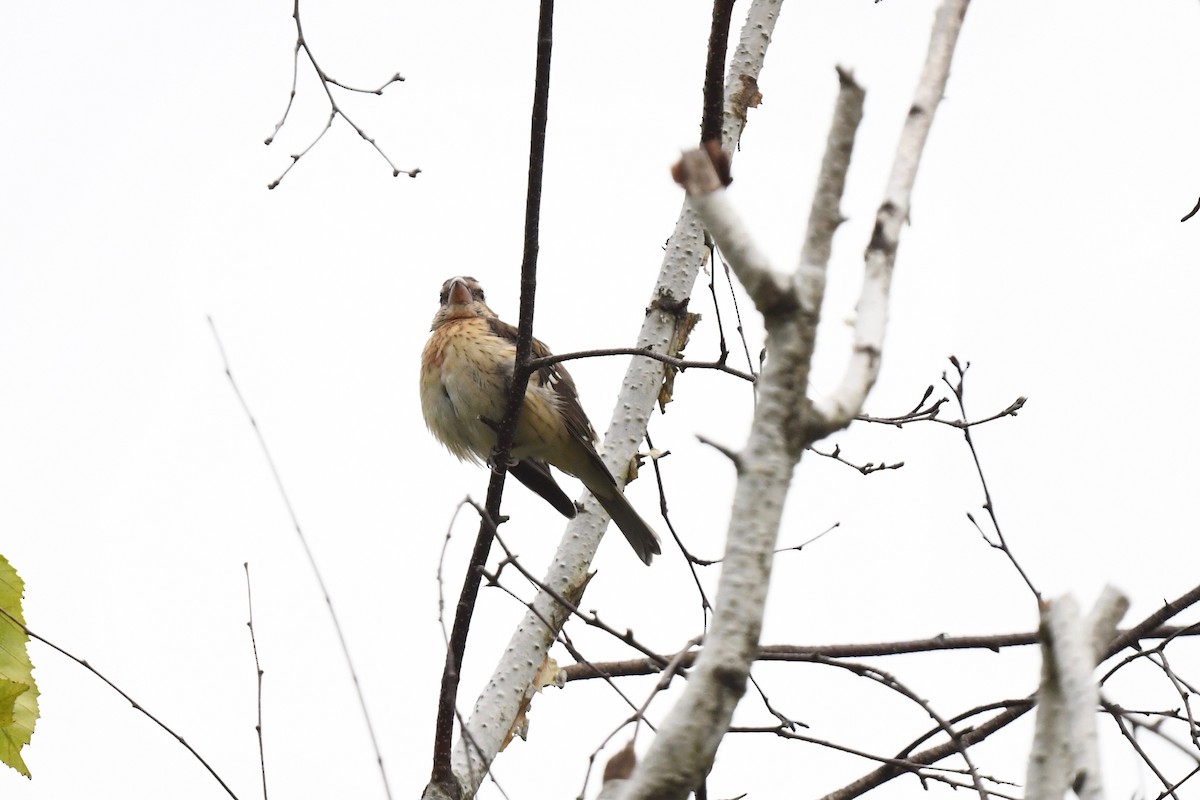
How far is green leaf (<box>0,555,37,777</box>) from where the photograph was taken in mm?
2703

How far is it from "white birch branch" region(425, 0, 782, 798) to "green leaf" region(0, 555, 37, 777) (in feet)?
6.44

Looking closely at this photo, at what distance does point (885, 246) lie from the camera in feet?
6.26

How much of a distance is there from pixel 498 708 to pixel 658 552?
6.02 feet

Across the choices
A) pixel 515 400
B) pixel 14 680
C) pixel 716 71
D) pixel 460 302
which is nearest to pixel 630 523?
pixel 460 302

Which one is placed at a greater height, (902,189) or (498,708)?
(498,708)

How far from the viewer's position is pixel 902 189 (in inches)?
76.0

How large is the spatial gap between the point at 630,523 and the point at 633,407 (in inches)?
38.1

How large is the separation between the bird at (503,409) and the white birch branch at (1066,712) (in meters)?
4.15

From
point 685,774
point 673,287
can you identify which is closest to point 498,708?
point 673,287

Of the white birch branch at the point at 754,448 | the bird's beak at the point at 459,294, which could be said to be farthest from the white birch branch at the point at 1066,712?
the bird's beak at the point at 459,294

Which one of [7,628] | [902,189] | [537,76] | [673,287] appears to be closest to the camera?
[902,189]

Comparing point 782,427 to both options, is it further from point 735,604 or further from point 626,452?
point 626,452

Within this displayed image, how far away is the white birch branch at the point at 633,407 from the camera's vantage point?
4602mm

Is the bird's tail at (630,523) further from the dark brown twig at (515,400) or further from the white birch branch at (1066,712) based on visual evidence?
the white birch branch at (1066,712)
